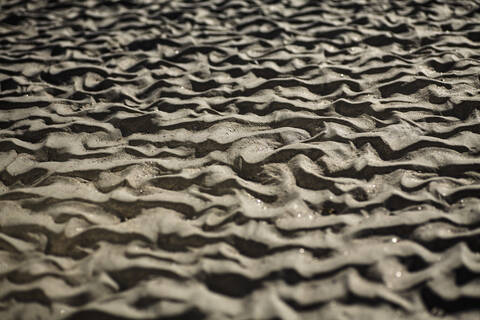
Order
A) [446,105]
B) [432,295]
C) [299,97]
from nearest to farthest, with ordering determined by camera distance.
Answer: [432,295], [446,105], [299,97]

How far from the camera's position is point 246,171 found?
2621 mm

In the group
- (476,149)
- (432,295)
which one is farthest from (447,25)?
(432,295)

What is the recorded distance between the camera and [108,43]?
14.3 ft

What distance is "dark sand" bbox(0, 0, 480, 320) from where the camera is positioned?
6.27 feet

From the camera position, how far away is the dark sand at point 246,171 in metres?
1.91

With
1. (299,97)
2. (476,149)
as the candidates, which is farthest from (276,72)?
(476,149)

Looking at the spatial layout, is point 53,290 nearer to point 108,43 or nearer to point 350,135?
point 350,135

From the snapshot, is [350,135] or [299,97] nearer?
[350,135]

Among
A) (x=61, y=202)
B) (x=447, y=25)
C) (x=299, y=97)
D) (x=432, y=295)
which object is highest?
(x=447, y=25)

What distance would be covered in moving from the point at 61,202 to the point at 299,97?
7.28 feet

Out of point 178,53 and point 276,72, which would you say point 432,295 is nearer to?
point 276,72

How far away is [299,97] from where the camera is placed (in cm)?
328

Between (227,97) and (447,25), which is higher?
(447,25)

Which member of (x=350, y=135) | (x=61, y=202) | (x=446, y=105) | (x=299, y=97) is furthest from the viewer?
(x=299, y=97)
